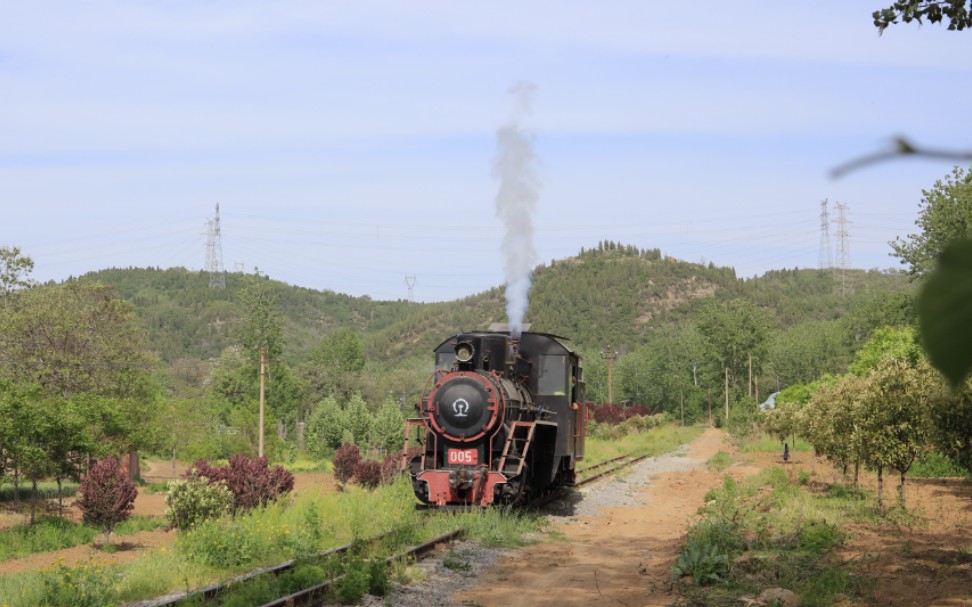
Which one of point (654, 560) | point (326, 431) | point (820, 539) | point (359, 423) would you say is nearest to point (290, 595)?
point (654, 560)

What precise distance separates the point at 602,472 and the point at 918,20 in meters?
24.3

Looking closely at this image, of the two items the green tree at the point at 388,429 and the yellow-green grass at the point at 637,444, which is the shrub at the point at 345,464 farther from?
the green tree at the point at 388,429

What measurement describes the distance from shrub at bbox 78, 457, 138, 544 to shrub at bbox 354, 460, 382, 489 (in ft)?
30.2

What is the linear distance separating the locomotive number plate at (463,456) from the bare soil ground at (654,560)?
221 centimetres

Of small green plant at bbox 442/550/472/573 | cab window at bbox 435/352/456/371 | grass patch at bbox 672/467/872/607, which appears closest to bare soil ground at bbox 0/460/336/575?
cab window at bbox 435/352/456/371

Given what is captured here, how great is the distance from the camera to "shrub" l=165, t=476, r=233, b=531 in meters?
21.6

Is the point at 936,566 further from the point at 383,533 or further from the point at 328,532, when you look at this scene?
the point at 328,532

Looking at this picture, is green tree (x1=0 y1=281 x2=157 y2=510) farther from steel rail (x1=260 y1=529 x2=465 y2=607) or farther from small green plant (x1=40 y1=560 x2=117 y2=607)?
small green plant (x1=40 y1=560 x2=117 y2=607)

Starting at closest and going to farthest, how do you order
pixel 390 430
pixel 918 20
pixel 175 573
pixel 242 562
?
pixel 918 20, pixel 175 573, pixel 242 562, pixel 390 430

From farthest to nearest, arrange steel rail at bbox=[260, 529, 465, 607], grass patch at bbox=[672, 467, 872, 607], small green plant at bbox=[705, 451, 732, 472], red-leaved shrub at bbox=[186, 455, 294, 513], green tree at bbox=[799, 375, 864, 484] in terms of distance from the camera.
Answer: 1. small green plant at bbox=[705, 451, 732, 472]
2. red-leaved shrub at bbox=[186, 455, 294, 513]
3. green tree at bbox=[799, 375, 864, 484]
4. grass patch at bbox=[672, 467, 872, 607]
5. steel rail at bbox=[260, 529, 465, 607]

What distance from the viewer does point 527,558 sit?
15914 mm

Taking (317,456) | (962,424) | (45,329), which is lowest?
(317,456)

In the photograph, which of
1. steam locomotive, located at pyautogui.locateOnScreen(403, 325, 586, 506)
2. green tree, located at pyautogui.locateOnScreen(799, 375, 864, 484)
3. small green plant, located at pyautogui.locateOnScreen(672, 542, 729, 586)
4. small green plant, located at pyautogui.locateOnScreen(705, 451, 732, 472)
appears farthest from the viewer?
small green plant, located at pyautogui.locateOnScreen(705, 451, 732, 472)

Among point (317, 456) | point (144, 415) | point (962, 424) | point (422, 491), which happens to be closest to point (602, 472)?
point (422, 491)
